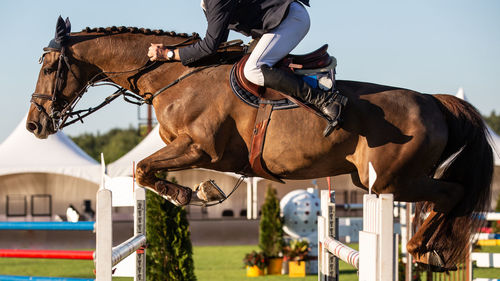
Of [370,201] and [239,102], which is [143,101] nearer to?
[239,102]

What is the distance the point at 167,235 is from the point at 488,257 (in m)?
2.99

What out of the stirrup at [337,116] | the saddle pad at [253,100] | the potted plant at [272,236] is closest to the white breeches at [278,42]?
the saddle pad at [253,100]

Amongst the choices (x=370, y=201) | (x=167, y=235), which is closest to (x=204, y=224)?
(x=167, y=235)

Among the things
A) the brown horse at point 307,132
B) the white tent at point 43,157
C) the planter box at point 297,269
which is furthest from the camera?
the white tent at point 43,157

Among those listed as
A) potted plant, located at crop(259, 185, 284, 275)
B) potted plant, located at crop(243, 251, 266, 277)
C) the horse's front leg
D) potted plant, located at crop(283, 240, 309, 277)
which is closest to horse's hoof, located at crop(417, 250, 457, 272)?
the horse's front leg

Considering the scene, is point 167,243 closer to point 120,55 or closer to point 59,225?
point 59,225

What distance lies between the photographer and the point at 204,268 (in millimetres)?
10555

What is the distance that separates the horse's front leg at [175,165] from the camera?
3.82 m

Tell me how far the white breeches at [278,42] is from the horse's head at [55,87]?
1.15 metres

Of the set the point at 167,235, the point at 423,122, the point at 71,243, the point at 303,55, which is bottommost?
the point at 71,243

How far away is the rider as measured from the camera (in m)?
3.75

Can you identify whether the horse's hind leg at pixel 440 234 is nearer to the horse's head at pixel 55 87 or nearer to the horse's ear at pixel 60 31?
the horse's head at pixel 55 87

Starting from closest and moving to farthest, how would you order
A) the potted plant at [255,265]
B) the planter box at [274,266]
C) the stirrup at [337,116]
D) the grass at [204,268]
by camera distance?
the stirrup at [337,116]
the grass at [204,268]
the potted plant at [255,265]
the planter box at [274,266]

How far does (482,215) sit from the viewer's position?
4.04 metres
